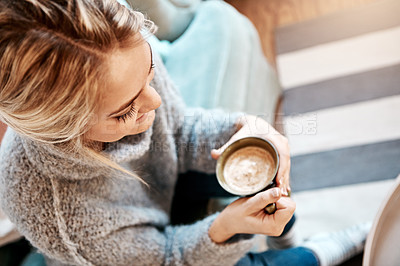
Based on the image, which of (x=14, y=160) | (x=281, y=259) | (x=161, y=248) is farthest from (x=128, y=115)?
(x=281, y=259)

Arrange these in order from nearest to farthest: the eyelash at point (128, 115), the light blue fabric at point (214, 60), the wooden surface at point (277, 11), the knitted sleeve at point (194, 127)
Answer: the eyelash at point (128, 115), the knitted sleeve at point (194, 127), the light blue fabric at point (214, 60), the wooden surface at point (277, 11)

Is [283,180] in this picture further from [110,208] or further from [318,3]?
[318,3]

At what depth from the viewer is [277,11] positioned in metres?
1.84

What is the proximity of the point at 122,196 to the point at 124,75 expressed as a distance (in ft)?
1.31

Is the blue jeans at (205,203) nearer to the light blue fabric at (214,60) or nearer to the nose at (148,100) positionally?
the light blue fabric at (214,60)

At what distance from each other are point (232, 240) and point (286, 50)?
3.89ft

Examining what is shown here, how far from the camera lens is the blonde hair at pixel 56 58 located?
1.63 feet

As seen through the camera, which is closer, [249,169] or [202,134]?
[249,169]

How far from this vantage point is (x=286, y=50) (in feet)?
5.75

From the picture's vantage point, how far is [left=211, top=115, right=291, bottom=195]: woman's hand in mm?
755

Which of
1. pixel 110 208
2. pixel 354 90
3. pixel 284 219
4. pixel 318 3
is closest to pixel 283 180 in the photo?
Result: pixel 284 219

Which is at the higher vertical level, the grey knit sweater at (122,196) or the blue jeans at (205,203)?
the grey knit sweater at (122,196)

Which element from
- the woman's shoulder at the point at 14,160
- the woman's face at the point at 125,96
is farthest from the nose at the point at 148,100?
the woman's shoulder at the point at 14,160

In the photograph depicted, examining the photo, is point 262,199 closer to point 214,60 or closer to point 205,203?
point 205,203
